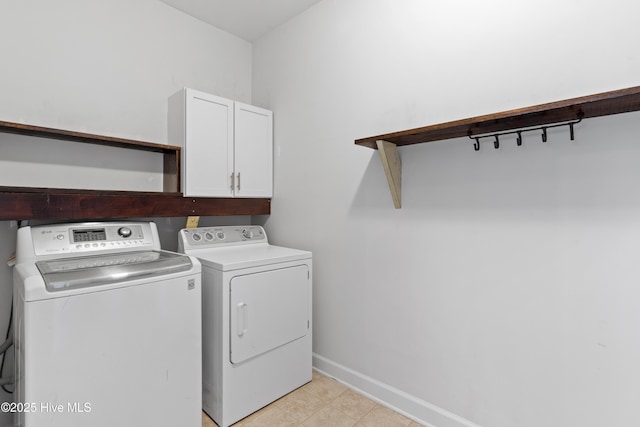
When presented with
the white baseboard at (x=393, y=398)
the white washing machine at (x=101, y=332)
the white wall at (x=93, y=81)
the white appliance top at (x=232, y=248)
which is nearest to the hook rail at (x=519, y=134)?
the white appliance top at (x=232, y=248)

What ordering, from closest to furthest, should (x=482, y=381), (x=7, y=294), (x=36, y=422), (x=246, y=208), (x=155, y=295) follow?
(x=36, y=422) < (x=155, y=295) < (x=482, y=381) < (x=7, y=294) < (x=246, y=208)

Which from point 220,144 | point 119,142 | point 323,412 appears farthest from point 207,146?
point 323,412

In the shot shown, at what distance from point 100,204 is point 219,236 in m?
0.72

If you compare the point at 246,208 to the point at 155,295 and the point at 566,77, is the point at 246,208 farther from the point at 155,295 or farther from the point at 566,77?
the point at 566,77

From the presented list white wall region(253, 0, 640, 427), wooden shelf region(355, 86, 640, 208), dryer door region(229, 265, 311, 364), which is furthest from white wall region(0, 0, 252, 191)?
wooden shelf region(355, 86, 640, 208)

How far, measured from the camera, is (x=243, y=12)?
2.40 meters

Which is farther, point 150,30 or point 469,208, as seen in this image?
point 150,30

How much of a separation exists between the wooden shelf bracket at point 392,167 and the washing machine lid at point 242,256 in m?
0.71

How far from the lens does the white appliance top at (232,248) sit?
185 centimetres

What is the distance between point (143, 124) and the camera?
2.21 m

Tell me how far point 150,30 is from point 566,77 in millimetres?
2466

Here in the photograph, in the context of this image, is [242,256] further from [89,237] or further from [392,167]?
[392,167]

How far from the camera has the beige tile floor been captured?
1773 mm

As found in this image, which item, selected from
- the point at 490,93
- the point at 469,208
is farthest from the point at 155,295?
the point at 490,93
